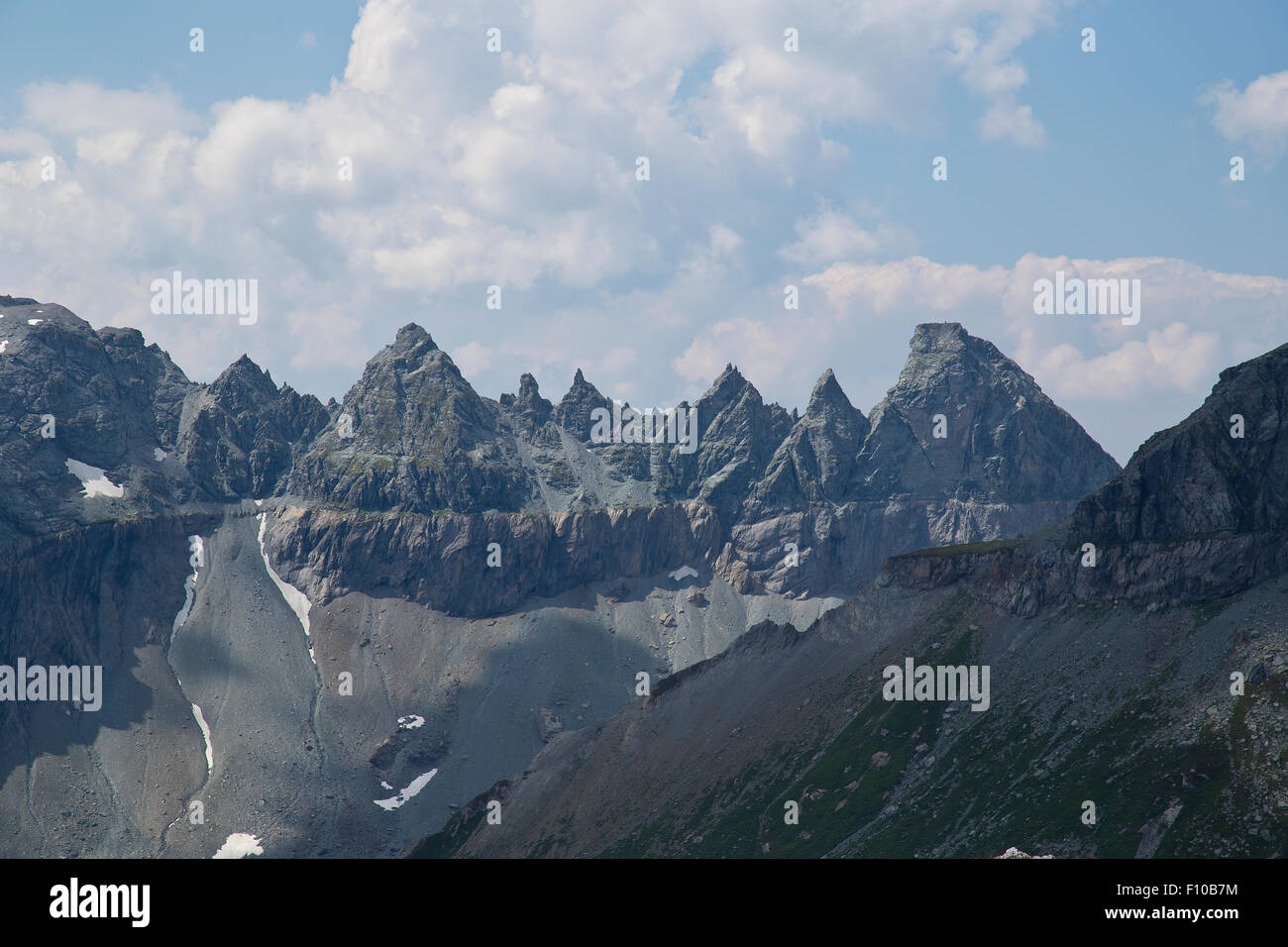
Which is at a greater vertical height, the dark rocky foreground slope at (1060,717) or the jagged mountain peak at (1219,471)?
the jagged mountain peak at (1219,471)

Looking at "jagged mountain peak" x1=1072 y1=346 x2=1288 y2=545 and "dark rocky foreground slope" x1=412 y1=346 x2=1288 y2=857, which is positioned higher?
"jagged mountain peak" x1=1072 y1=346 x2=1288 y2=545

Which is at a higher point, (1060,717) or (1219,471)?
(1219,471)

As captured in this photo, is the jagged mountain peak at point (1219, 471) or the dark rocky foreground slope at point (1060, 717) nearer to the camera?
the dark rocky foreground slope at point (1060, 717)

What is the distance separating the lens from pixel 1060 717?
146m

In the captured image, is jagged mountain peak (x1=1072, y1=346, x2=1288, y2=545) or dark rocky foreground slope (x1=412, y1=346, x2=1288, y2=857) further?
jagged mountain peak (x1=1072, y1=346, x2=1288, y2=545)

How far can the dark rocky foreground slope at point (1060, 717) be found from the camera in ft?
407

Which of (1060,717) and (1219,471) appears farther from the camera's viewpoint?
(1219,471)

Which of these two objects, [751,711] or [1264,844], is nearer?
[1264,844]

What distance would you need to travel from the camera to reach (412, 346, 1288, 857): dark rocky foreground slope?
124m
